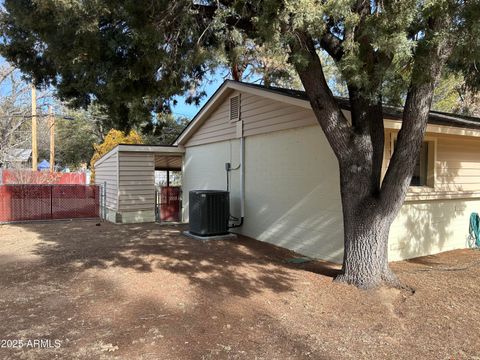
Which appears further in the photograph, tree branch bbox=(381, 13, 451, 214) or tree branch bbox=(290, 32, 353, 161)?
tree branch bbox=(290, 32, 353, 161)

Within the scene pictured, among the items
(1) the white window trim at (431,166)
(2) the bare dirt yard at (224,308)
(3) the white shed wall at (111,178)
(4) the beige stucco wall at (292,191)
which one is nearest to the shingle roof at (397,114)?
(1) the white window trim at (431,166)

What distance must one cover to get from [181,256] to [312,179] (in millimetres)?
2943

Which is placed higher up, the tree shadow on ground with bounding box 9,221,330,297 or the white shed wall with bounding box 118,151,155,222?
the white shed wall with bounding box 118,151,155,222

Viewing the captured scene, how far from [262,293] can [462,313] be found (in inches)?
96.3

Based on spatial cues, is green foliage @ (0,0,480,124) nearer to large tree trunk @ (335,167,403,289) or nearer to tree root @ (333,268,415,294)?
large tree trunk @ (335,167,403,289)

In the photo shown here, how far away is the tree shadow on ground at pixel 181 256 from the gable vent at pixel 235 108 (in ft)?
10.5

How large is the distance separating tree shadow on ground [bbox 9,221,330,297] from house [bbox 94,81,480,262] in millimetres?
684

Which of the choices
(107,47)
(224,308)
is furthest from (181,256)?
(107,47)

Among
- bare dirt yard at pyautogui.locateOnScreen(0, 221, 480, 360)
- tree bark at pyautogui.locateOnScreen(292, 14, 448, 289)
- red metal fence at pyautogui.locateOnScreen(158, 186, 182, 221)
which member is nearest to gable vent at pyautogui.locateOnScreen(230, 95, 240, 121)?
bare dirt yard at pyautogui.locateOnScreen(0, 221, 480, 360)

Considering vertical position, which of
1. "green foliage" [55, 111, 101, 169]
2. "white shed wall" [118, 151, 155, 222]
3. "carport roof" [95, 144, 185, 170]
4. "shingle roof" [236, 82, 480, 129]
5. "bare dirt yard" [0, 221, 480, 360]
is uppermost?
"green foliage" [55, 111, 101, 169]

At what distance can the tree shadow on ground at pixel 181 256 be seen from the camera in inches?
230

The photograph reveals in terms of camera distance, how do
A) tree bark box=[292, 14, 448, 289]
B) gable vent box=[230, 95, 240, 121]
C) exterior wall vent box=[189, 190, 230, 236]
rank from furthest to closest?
1. gable vent box=[230, 95, 240, 121]
2. exterior wall vent box=[189, 190, 230, 236]
3. tree bark box=[292, 14, 448, 289]

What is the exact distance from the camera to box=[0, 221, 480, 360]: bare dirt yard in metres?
3.72

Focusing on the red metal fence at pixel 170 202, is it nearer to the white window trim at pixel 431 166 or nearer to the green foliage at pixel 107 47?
the green foliage at pixel 107 47
